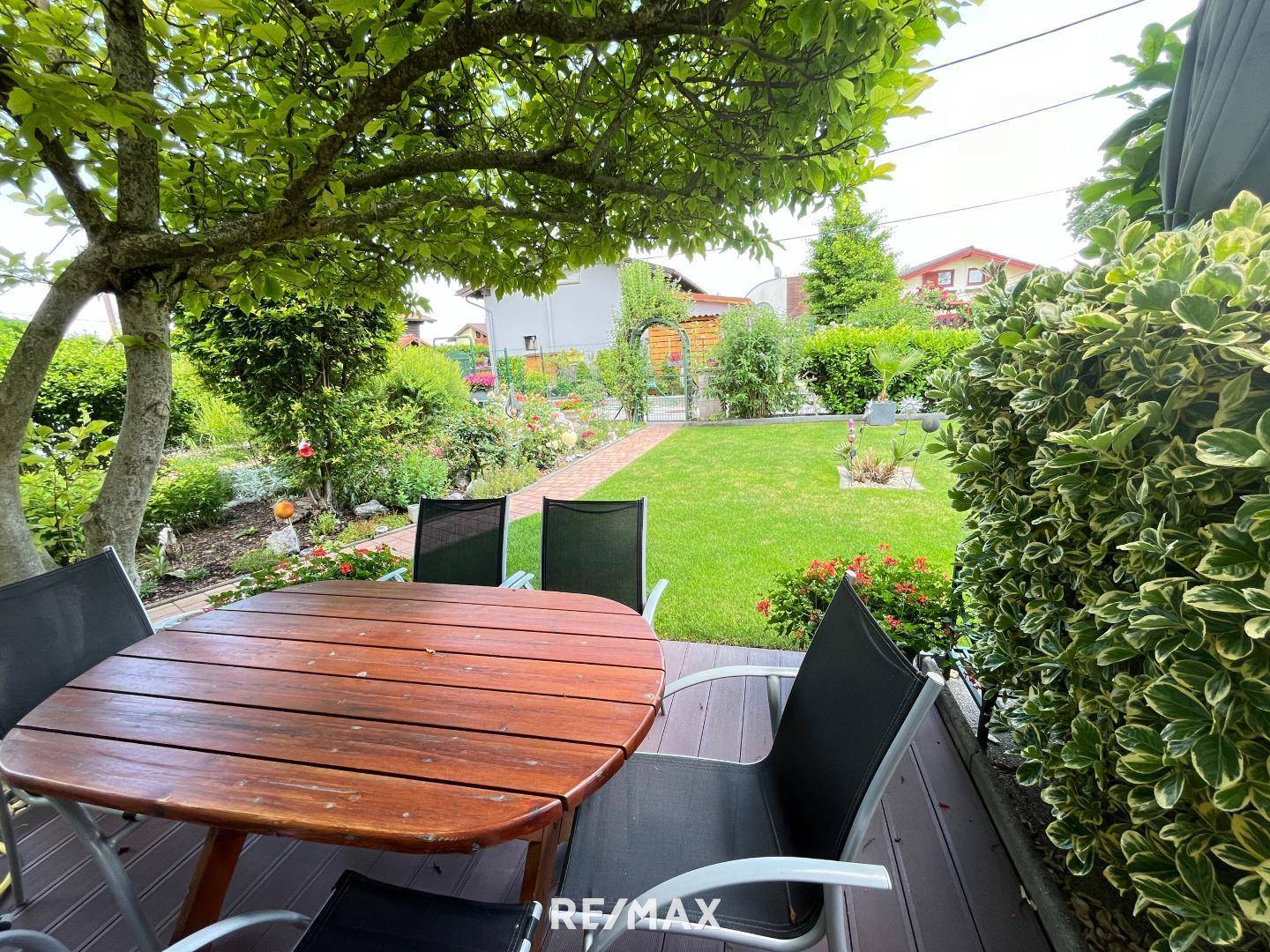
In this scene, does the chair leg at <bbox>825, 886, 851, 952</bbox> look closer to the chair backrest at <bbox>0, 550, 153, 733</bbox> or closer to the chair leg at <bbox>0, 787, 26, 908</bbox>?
the chair leg at <bbox>0, 787, 26, 908</bbox>

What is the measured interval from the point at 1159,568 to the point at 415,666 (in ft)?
5.43

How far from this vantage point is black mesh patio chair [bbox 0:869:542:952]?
0.97 metres

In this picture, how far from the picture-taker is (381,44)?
4.01 ft

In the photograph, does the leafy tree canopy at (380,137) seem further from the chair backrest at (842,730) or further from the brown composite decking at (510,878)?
the chair backrest at (842,730)

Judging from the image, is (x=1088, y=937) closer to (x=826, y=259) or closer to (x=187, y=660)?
(x=187, y=660)

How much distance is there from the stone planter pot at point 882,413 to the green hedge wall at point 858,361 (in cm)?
94

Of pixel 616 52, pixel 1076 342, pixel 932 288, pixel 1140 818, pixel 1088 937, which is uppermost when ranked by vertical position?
pixel 932 288

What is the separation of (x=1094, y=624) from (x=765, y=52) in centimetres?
159

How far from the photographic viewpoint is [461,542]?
2418 millimetres

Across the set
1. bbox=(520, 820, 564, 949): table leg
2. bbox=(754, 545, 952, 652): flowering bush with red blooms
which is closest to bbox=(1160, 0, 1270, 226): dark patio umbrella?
bbox=(754, 545, 952, 652): flowering bush with red blooms

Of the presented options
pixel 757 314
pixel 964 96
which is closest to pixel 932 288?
pixel 964 96

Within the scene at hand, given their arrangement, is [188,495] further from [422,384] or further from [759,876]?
[759,876]

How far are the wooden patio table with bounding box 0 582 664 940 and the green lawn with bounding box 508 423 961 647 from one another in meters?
1.54

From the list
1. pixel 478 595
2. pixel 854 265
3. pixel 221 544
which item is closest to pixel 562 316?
pixel 854 265
